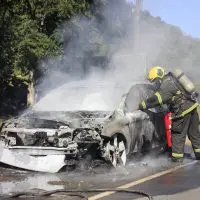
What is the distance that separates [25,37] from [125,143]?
26.4 ft

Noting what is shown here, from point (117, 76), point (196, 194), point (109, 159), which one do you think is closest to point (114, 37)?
point (117, 76)

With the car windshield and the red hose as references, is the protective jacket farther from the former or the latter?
the car windshield

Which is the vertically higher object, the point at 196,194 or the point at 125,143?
the point at 125,143

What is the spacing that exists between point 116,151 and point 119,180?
85 cm

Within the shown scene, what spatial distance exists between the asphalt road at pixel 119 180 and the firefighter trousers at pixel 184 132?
37 centimetres

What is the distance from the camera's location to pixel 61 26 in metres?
18.3

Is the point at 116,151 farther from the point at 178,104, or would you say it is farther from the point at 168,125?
the point at 168,125

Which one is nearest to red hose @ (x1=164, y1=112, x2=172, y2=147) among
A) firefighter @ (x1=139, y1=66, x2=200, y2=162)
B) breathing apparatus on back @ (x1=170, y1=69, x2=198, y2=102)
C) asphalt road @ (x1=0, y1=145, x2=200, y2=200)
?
firefighter @ (x1=139, y1=66, x2=200, y2=162)

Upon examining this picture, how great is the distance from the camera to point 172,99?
9258mm

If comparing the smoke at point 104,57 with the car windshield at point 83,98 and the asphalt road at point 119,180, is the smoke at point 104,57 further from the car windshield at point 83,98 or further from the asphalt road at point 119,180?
the asphalt road at point 119,180

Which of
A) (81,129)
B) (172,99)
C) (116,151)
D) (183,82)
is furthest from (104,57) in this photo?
(81,129)

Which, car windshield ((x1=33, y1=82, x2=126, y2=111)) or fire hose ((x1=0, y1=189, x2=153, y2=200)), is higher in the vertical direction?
car windshield ((x1=33, y1=82, x2=126, y2=111))

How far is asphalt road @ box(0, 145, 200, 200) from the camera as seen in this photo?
6766 millimetres

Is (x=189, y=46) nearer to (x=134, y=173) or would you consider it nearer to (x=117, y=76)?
(x=117, y=76)
